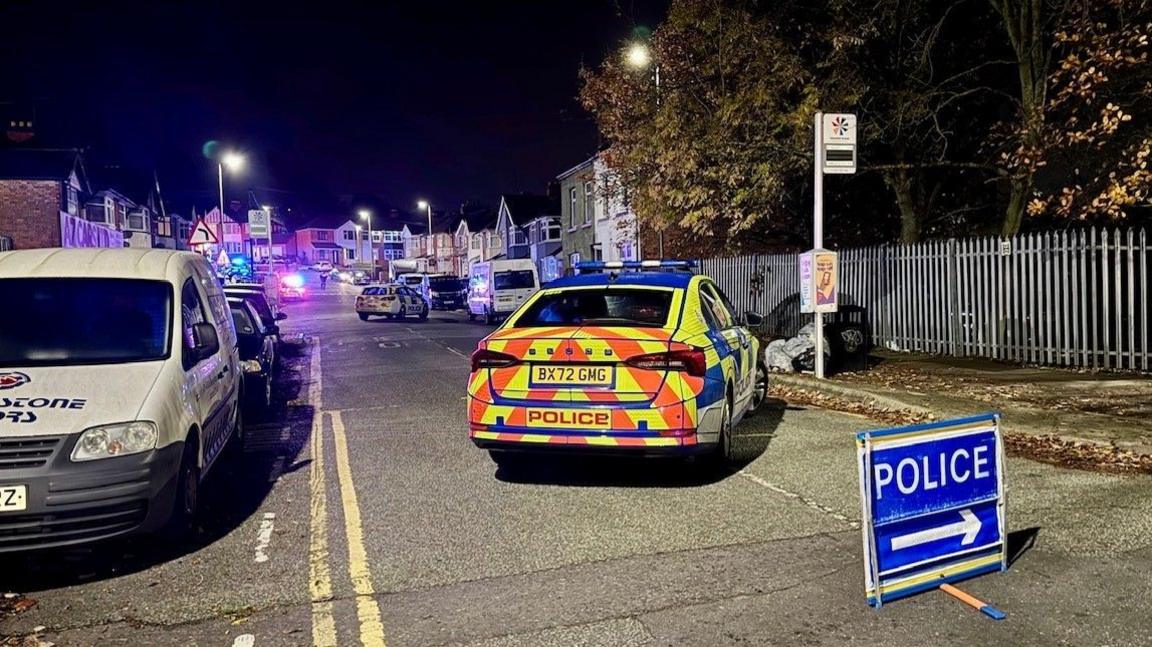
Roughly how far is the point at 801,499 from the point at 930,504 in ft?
6.02

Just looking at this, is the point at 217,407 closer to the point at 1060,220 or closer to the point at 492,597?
the point at 492,597

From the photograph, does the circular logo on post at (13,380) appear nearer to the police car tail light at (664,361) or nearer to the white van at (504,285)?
the police car tail light at (664,361)

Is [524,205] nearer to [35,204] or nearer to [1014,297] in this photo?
[35,204]

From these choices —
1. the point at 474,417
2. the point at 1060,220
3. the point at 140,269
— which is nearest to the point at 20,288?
the point at 140,269

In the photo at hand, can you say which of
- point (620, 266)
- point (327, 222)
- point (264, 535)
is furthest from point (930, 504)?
point (327, 222)

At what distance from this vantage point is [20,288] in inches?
237

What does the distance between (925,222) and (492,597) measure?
18.0m

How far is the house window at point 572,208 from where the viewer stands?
44781mm

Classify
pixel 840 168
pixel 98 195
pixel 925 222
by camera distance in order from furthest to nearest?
pixel 98 195 < pixel 925 222 < pixel 840 168

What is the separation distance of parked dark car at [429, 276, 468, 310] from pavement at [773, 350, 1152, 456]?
107 feet

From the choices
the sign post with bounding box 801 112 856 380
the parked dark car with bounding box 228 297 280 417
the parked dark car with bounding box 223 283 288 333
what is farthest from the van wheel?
the parked dark car with bounding box 223 283 288 333

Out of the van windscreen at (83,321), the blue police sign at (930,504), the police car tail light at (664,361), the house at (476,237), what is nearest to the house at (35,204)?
the house at (476,237)

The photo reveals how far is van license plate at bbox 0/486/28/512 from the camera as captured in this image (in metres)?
4.54

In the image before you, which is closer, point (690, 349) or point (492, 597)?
point (492, 597)
